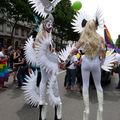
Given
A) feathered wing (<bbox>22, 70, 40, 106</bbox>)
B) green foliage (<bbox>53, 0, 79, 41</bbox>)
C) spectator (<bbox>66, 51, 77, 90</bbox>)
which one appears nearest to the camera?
feathered wing (<bbox>22, 70, 40, 106</bbox>)

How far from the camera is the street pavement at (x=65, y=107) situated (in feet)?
21.3

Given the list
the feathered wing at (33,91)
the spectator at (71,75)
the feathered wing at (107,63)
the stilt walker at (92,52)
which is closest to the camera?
the stilt walker at (92,52)

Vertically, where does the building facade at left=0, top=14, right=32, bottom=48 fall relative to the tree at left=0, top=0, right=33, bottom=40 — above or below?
below

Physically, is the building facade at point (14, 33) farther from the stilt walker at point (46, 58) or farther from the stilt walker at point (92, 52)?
the stilt walker at point (92, 52)

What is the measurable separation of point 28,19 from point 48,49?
28.3 m

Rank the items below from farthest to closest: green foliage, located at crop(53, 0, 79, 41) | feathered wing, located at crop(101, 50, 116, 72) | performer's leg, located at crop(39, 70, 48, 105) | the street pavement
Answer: green foliage, located at crop(53, 0, 79, 41), the street pavement, feathered wing, located at crop(101, 50, 116, 72), performer's leg, located at crop(39, 70, 48, 105)

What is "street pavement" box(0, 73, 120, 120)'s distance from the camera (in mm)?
6484

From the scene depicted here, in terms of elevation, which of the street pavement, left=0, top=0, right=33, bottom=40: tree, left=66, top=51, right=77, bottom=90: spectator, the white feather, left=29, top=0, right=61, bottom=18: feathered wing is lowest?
the street pavement

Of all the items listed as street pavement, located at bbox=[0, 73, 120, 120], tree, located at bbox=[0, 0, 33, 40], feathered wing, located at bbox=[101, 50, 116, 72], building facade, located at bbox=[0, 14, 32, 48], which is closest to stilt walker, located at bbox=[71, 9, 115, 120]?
feathered wing, located at bbox=[101, 50, 116, 72]

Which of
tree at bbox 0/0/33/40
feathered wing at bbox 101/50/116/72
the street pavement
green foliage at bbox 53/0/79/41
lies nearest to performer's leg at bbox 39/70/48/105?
the street pavement

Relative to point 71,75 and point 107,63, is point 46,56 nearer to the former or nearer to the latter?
point 107,63

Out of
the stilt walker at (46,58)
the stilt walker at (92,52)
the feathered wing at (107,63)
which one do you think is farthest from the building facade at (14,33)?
the stilt walker at (92,52)

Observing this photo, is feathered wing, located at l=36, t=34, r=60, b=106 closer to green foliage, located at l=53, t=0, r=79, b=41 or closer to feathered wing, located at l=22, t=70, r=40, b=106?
feathered wing, located at l=22, t=70, r=40, b=106

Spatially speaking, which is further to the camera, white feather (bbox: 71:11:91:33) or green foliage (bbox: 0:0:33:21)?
green foliage (bbox: 0:0:33:21)
